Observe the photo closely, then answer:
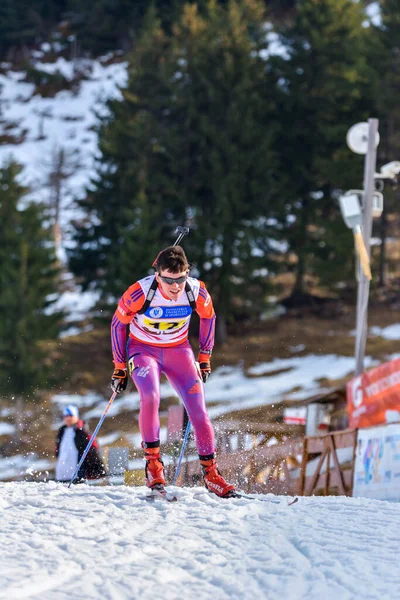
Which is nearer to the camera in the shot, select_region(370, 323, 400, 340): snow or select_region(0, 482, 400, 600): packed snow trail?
select_region(0, 482, 400, 600): packed snow trail

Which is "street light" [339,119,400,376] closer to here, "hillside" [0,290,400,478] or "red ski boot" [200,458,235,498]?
"red ski boot" [200,458,235,498]

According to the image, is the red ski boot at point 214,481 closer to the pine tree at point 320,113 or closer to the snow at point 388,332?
the snow at point 388,332

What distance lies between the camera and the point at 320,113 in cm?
3641

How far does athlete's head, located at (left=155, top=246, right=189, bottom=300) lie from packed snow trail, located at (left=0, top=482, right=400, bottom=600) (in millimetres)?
1570

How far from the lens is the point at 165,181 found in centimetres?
3400

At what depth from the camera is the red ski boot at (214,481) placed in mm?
6320

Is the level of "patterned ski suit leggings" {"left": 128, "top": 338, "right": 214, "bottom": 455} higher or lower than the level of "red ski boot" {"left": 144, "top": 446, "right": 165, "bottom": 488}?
higher

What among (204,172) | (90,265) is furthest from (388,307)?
(90,265)

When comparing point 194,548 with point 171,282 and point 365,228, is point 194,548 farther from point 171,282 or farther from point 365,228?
point 365,228

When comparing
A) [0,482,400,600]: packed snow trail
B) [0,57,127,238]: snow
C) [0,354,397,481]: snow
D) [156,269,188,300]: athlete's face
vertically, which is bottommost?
[0,482,400,600]: packed snow trail

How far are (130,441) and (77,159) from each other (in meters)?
34.0

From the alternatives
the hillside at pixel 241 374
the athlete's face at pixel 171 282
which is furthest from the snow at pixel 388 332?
the athlete's face at pixel 171 282

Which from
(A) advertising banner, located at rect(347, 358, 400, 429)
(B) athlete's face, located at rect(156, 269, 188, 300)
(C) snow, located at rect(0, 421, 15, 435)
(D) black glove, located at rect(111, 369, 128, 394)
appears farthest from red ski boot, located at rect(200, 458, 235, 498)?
(C) snow, located at rect(0, 421, 15, 435)

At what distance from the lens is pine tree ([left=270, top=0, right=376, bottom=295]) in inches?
1353
